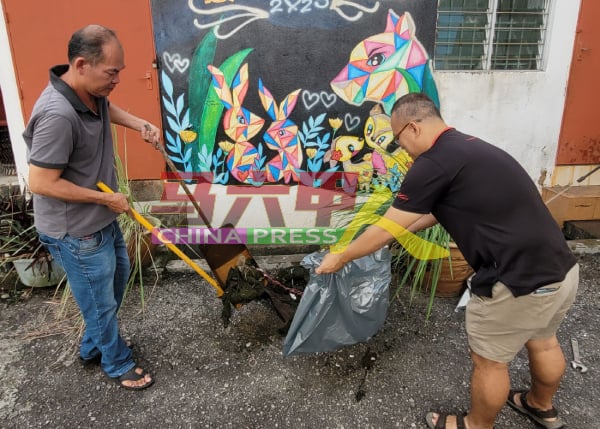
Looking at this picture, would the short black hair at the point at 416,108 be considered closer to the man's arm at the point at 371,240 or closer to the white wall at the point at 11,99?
the man's arm at the point at 371,240

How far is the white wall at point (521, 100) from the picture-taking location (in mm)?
4375

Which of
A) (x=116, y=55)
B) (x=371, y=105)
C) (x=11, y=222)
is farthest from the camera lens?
(x=371, y=105)

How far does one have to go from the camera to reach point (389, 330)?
3.07 metres

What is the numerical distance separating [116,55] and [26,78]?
2.74 m

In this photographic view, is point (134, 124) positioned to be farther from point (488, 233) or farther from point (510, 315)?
point (510, 315)

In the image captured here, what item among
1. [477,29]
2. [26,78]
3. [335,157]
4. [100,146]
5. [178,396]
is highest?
[477,29]

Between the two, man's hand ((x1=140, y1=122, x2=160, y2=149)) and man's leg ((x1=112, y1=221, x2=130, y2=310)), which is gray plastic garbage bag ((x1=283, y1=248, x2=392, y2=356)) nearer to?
man's leg ((x1=112, y1=221, x2=130, y2=310))

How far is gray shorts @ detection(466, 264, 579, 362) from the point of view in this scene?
1.85 metres

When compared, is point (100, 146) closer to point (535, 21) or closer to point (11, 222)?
point (11, 222)

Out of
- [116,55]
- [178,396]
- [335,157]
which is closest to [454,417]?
[178,396]

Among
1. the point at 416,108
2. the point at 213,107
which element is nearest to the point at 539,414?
the point at 416,108

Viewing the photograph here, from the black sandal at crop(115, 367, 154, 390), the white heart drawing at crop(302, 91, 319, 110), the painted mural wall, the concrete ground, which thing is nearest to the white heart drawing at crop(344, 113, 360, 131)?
the painted mural wall

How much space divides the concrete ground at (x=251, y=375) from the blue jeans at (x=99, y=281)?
19cm

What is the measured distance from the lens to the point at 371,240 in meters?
1.97
